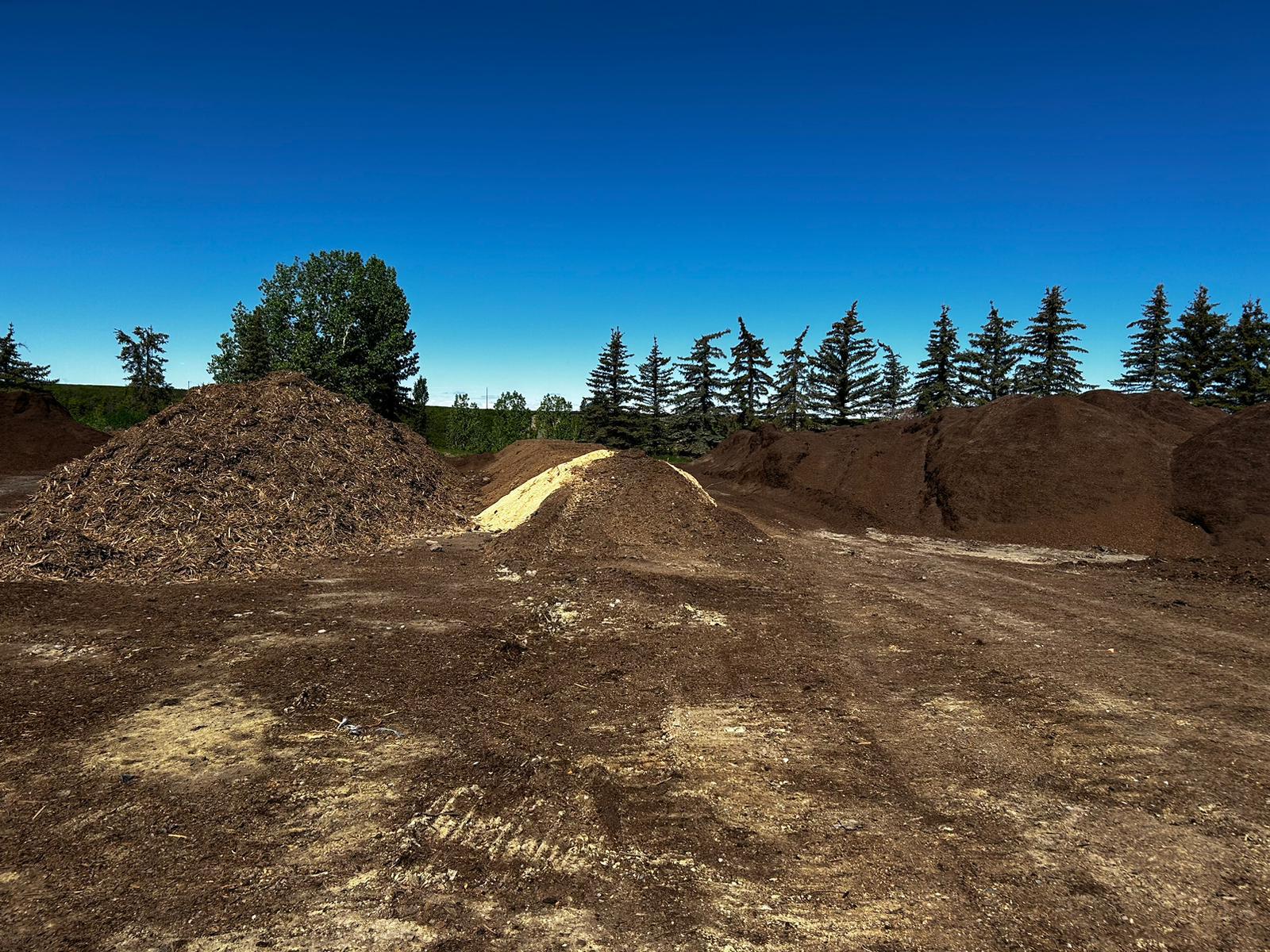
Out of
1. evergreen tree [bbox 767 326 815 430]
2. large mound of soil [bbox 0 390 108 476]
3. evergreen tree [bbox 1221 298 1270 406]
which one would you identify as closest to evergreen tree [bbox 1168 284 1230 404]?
evergreen tree [bbox 1221 298 1270 406]

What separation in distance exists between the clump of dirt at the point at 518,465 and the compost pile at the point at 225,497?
3378 millimetres

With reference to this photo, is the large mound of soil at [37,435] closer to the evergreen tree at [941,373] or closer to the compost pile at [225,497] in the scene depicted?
the compost pile at [225,497]

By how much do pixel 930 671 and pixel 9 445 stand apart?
39.5 metres

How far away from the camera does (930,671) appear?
679cm

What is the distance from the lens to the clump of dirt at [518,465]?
814 inches

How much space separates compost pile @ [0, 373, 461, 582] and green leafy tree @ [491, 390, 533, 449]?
109ft

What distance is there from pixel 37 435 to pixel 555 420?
31.7 metres

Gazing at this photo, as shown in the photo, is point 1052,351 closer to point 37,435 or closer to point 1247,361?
point 1247,361

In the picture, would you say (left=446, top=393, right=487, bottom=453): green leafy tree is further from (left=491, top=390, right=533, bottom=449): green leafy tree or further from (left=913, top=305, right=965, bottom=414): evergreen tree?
(left=913, top=305, right=965, bottom=414): evergreen tree

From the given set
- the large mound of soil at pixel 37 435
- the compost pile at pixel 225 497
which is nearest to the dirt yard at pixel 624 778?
the compost pile at pixel 225 497

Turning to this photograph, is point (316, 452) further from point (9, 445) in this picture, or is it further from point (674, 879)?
point (9, 445)

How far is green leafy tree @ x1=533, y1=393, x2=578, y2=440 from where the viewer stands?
51.3 meters

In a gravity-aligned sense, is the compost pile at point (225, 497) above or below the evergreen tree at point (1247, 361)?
below

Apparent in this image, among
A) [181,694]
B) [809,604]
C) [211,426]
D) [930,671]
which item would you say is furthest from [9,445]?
[930,671]
